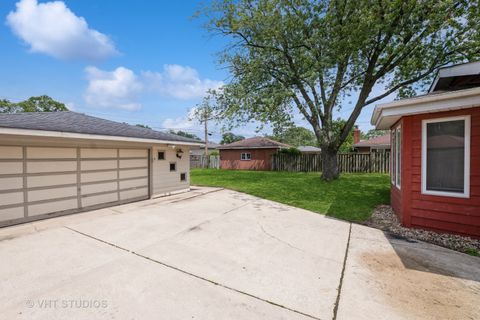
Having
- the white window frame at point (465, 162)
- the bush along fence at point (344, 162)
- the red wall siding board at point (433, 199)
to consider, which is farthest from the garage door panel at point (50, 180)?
the bush along fence at point (344, 162)

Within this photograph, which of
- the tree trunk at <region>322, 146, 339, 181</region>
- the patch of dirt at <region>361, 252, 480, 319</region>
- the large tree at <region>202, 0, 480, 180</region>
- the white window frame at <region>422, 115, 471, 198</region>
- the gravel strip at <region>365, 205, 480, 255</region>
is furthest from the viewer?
the tree trunk at <region>322, 146, 339, 181</region>

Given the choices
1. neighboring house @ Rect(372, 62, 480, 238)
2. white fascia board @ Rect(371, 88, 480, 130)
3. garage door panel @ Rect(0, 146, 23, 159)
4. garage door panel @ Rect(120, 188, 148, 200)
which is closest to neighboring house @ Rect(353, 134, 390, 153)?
neighboring house @ Rect(372, 62, 480, 238)

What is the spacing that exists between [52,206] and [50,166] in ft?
3.36

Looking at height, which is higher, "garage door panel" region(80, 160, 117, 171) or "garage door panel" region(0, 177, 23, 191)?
"garage door panel" region(80, 160, 117, 171)

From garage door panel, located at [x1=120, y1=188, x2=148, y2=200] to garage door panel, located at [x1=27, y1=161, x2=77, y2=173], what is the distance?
168 cm

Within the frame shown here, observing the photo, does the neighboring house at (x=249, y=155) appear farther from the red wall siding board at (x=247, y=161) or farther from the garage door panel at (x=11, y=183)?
the garage door panel at (x=11, y=183)

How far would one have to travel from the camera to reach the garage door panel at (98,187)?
6.47 metres

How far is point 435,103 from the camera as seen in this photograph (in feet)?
13.7

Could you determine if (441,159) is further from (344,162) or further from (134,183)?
(344,162)

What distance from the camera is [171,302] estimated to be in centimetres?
241

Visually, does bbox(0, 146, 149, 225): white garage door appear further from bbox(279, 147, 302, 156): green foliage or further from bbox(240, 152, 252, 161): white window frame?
bbox(240, 152, 252, 161): white window frame

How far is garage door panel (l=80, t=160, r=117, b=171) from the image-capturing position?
6.42 metres

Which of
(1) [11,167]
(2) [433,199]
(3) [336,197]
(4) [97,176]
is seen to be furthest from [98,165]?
(2) [433,199]

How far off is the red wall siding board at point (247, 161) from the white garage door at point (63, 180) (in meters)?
13.3
